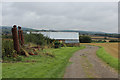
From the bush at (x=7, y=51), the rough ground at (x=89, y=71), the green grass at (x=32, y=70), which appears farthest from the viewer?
the bush at (x=7, y=51)

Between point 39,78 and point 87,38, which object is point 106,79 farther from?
point 87,38

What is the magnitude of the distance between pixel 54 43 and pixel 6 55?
83.6ft

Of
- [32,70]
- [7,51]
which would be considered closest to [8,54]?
[7,51]

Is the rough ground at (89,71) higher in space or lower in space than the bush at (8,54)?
lower

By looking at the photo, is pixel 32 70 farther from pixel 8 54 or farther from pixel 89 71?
pixel 8 54

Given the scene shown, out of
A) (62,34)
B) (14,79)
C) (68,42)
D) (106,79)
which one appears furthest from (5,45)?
(62,34)

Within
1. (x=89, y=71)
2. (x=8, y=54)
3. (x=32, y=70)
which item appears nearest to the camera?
(x=32, y=70)

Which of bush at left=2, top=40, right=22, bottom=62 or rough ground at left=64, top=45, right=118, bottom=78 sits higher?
bush at left=2, top=40, right=22, bottom=62

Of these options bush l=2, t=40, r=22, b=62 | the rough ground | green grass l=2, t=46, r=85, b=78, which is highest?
bush l=2, t=40, r=22, b=62

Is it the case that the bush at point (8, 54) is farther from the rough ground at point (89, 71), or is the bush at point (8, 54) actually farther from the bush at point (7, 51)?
the rough ground at point (89, 71)

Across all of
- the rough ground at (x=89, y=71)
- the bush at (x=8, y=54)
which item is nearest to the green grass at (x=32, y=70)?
the rough ground at (x=89, y=71)

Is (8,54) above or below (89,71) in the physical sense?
above

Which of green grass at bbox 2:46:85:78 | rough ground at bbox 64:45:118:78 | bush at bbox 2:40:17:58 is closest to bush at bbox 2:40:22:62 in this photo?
bush at bbox 2:40:17:58

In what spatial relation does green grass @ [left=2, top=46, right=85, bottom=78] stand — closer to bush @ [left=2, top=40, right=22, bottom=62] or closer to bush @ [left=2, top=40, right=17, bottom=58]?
bush @ [left=2, top=40, right=22, bottom=62]
